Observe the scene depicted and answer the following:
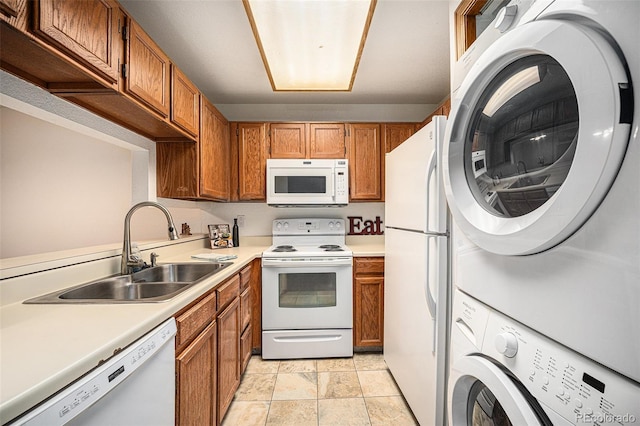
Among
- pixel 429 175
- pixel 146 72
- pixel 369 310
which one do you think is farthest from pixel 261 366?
pixel 146 72

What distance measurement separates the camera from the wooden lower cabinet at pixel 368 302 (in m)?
2.39

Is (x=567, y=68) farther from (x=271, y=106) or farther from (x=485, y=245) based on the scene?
(x=271, y=106)

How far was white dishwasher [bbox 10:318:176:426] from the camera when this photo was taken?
571 millimetres

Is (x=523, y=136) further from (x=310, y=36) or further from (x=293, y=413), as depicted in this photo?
(x=293, y=413)

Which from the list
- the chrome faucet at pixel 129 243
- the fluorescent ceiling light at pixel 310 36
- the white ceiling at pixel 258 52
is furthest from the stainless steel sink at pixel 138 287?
the white ceiling at pixel 258 52

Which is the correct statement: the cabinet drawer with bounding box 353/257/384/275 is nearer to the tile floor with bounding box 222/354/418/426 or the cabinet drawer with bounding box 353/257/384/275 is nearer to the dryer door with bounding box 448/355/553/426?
the tile floor with bounding box 222/354/418/426

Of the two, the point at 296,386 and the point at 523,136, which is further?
the point at 296,386

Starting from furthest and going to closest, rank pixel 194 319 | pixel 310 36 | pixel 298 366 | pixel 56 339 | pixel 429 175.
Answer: pixel 298 366 < pixel 310 36 < pixel 429 175 < pixel 194 319 < pixel 56 339

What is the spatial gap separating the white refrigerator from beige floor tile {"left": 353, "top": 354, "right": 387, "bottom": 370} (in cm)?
Result: 28

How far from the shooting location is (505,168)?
73 centimetres

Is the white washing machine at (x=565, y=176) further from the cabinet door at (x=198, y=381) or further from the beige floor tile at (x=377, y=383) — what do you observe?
the beige floor tile at (x=377, y=383)

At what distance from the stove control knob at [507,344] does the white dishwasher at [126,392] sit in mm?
991

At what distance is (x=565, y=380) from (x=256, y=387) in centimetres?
193

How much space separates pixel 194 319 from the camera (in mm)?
1195
